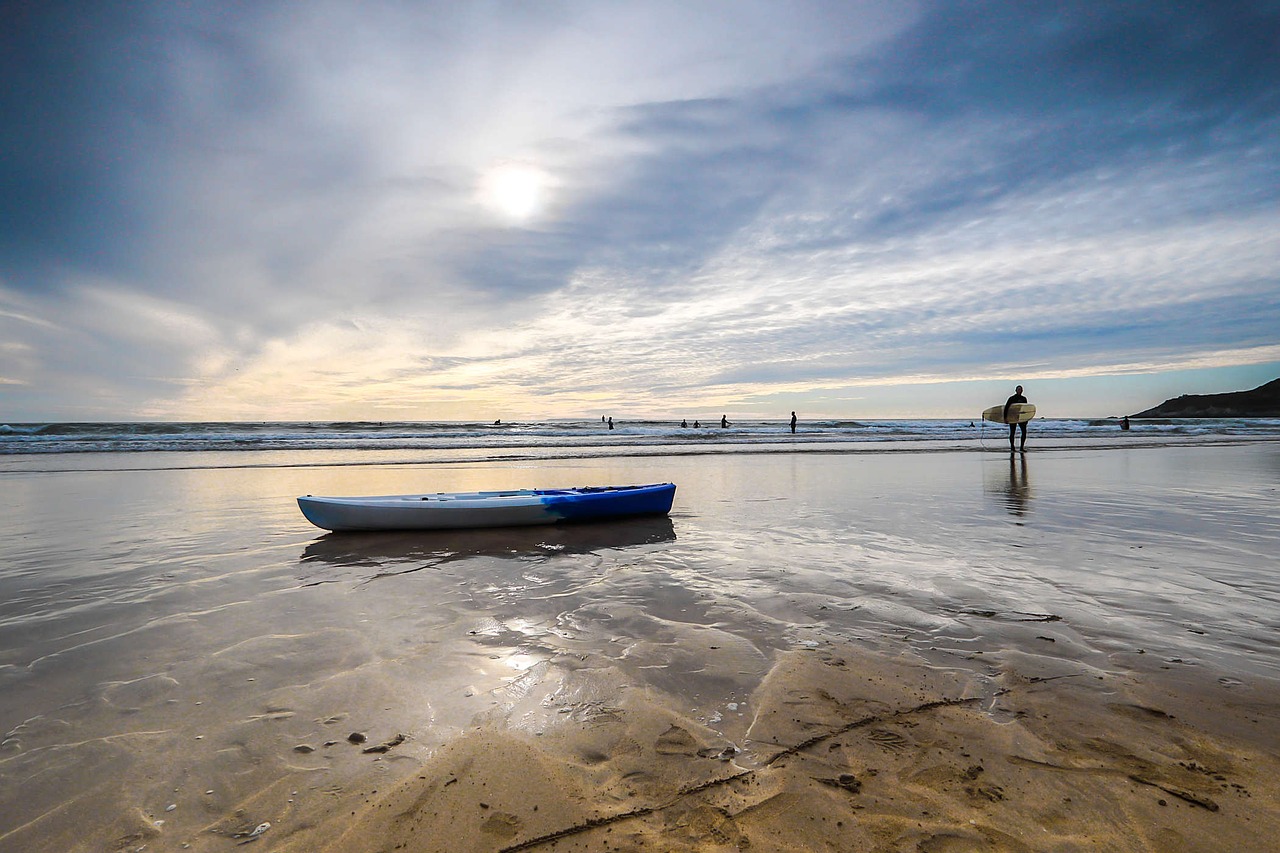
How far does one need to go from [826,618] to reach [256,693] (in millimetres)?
3915

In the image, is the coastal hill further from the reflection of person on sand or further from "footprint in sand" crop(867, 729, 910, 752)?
"footprint in sand" crop(867, 729, 910, 752)

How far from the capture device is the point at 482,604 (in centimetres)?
524

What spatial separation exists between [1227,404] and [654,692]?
124219 mm

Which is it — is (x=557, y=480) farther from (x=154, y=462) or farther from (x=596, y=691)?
(x=154, y=462)

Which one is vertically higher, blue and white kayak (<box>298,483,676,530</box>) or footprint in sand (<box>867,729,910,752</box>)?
blue and white kayak (<box>298,483,676,530</box>)

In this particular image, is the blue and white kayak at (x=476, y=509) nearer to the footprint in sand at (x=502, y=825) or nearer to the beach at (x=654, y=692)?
the beach at (x=654, y=692)

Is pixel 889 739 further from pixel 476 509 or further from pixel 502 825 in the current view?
pixel 476 509

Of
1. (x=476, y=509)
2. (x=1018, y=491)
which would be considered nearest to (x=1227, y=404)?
(x=1018, y=491)

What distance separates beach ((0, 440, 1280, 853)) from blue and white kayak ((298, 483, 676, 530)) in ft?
2.77

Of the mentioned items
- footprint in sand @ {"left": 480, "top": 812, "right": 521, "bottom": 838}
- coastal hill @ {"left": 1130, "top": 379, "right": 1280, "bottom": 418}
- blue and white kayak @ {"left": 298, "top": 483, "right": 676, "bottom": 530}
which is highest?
coastal hill @ {"left": 1130, "top": 379, "right": 1280, "bottom": 418}

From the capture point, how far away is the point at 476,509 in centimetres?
869

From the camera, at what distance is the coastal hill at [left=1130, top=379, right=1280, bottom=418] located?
7862cm

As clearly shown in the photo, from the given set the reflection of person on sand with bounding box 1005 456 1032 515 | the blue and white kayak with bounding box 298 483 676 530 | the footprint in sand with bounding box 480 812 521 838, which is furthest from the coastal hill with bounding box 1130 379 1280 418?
the footprint in sand with bounding box 480 812 521 838

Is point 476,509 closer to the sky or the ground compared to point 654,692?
closer to the sky
